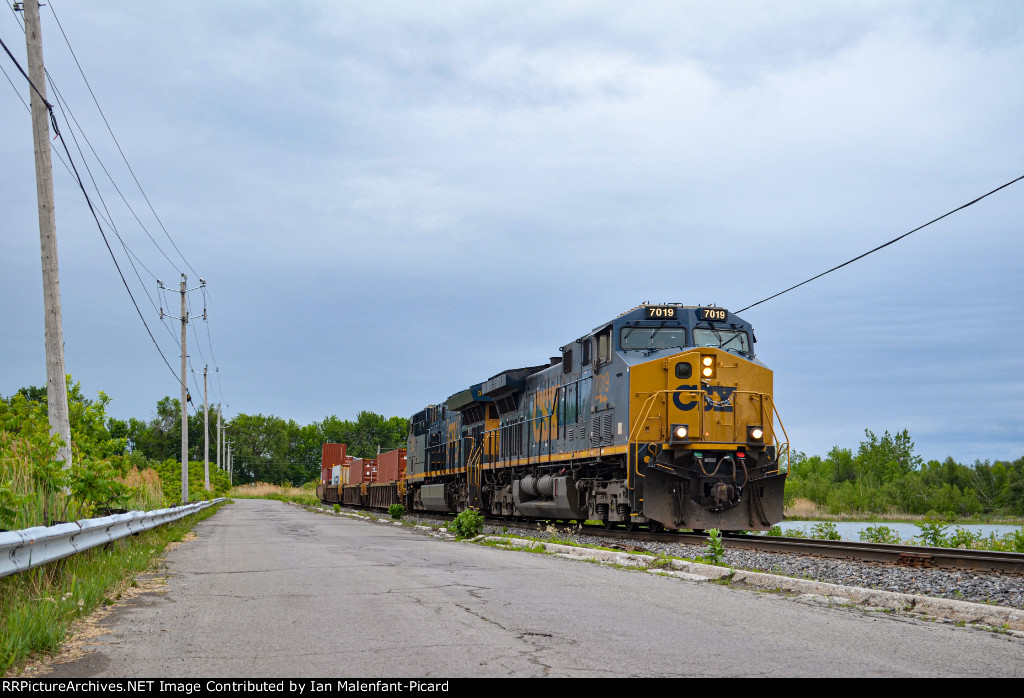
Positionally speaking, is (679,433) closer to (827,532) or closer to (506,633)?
(827,532)

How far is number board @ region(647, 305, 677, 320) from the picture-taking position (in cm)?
1734

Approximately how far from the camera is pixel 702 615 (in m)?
7.32

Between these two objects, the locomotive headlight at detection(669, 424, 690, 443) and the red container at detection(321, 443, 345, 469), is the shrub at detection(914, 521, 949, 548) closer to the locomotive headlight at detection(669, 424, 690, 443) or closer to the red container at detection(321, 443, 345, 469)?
the locomotive headlight at detection(669, 424, 690, 443)

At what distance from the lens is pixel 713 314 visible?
17.4m

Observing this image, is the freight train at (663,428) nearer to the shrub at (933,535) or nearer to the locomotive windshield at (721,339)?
the locomotive windshield at (721,339)

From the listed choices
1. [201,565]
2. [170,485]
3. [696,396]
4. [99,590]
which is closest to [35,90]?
[201,565]

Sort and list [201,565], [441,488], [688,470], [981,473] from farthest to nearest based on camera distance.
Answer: [981,473] < [441,488] < [688,470] < [201,565]

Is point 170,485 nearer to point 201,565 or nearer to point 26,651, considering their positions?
point 201,565

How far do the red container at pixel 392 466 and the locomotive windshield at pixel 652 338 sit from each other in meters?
23.8

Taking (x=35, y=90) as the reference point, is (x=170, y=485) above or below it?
below

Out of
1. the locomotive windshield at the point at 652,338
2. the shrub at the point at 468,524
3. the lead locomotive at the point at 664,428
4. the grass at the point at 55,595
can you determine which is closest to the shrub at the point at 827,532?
the lead locomotive at the point at 664,428

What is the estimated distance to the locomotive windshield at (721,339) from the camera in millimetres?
17297
